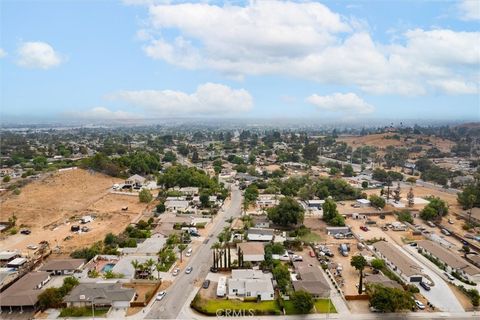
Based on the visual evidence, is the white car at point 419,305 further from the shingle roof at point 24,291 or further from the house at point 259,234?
the shingle roof at point 24,291

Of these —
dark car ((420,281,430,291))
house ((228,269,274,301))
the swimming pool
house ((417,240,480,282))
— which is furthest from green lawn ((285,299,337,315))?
the swimming pool

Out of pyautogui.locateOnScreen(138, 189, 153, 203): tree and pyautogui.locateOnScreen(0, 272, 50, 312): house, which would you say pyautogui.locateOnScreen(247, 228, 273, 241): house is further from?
pyautogui.locateOnScreen(138, 189, 153, 203): tree

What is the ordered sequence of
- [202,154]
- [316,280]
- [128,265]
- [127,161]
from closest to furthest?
[316,280] → [128,265] → [127,161] → [202,154]

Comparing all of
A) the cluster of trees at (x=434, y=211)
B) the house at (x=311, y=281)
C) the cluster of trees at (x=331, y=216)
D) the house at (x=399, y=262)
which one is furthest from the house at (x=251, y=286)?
the cluster of trees at (x=434, y=211)

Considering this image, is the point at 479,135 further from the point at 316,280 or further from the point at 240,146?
the point at 316,280

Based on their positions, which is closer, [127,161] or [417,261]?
[417,261]

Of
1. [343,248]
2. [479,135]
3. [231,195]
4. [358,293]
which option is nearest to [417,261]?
[343,248]
